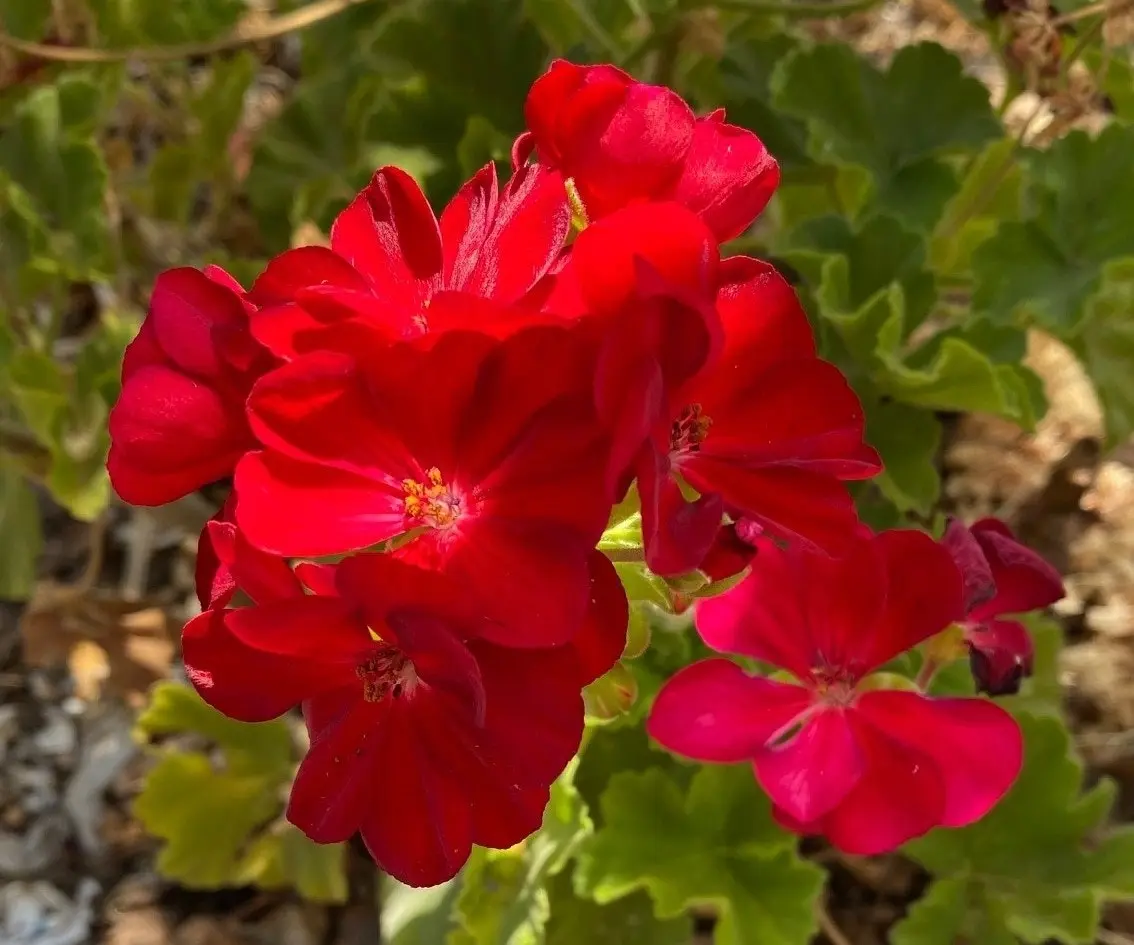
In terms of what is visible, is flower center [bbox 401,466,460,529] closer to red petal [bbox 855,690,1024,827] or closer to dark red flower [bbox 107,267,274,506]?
dark red flower [bbox 107,267,274,506]

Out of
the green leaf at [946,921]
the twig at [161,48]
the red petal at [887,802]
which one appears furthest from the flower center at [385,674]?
the twig at [161,48]

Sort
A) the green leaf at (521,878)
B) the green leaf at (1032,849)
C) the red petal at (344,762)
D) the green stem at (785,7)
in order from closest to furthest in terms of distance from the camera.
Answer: the red petal at (344,762) < the green leaf at (521,878) < the green leaf at (1032,849) < the green stem at (785,7)

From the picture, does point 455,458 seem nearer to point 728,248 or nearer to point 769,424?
point 769,424

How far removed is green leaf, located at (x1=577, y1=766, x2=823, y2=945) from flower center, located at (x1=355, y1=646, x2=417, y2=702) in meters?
0.52

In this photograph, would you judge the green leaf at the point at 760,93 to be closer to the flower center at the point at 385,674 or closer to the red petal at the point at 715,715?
the red petal at the point at 715,715

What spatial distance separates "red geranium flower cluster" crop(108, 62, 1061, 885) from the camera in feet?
1.88

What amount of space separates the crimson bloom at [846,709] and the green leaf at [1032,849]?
0.40m

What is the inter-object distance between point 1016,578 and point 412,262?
0.52 meters

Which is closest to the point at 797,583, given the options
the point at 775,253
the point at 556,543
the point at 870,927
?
the point at 556,543

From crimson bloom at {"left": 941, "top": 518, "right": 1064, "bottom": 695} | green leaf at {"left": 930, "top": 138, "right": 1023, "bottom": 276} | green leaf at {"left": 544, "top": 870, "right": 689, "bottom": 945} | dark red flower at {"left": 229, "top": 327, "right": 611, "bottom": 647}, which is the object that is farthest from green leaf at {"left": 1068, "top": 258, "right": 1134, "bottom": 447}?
dark red flower at {"left": 229, "top": 327, "right": 611, "bottom": 647}

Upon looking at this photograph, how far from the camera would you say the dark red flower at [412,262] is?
0.60m

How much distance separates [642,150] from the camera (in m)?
0.68

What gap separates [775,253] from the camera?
1.31m

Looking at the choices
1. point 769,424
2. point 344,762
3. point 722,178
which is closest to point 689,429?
point 769,424
